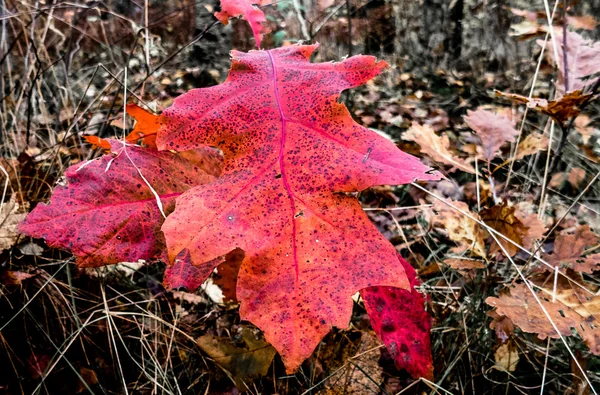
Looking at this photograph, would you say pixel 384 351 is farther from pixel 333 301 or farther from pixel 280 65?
pixel 280 65

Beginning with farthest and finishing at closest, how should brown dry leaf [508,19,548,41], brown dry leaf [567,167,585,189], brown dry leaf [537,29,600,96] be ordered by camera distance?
brown dry leaf [567,167,585,189] < brown dry leaf [508,19,548,41] < brown dry leaf [537,29,600,96]

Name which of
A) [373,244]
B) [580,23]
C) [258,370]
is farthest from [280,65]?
[580,23]

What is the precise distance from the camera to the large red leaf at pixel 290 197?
49 centimetres

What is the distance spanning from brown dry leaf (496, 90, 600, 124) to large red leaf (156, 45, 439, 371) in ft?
1.01

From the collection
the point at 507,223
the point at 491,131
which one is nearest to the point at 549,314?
the point at 507,223

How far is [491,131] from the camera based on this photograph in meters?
1.04

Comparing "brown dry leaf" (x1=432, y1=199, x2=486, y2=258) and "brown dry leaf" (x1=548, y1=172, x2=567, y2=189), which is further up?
"brown dry leaf" (x1=432, y1=199, x2=486, y2=258)

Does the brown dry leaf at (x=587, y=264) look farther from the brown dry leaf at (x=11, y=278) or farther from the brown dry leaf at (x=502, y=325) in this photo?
the brown dry leaf at (x=11, y=278)

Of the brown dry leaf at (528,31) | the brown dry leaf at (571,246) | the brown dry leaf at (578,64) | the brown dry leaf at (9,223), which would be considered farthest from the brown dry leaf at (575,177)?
the brown dry leaf at (9,223)

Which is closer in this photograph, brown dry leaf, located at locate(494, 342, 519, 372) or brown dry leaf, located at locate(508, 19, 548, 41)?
brown dry leaf, located at locate(494, 342, 519, 372)

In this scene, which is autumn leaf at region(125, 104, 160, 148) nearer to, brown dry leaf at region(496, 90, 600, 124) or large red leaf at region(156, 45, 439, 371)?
large red leaf at region(156, 45, 439, 371)

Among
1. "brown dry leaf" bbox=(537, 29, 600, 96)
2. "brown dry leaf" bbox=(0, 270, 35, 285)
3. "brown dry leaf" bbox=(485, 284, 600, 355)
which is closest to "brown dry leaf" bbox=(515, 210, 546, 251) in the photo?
"brown dry leaf" bbox=(485, 284, 600, 355)

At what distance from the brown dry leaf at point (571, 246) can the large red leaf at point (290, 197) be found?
0.50 meters

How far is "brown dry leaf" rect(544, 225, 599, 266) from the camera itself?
0.84m
